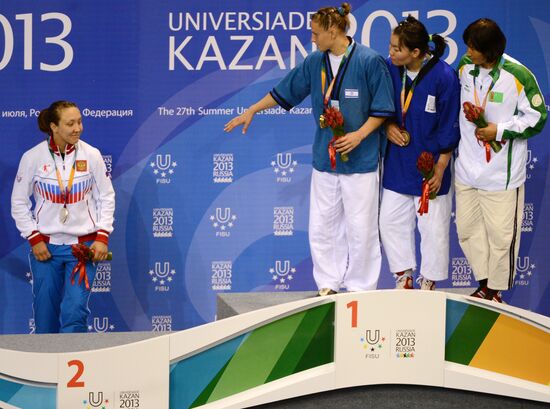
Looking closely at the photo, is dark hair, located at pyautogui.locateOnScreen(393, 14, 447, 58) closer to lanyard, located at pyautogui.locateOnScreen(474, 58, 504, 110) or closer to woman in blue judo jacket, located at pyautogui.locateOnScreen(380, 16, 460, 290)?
woman in blue judo jacket, located at pyautogui.locateOnScreen(380, 16, 460, 290)

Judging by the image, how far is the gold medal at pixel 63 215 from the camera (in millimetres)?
6930

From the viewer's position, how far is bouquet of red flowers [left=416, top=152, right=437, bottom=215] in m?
6.43

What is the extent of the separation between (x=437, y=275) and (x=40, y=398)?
262 centimetres

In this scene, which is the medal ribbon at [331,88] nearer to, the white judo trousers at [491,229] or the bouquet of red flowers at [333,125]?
the bouquet of red flowers at [333,125]

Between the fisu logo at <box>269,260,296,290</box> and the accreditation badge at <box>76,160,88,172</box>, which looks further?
the fisu logo at <box>269,260,296,290</box>

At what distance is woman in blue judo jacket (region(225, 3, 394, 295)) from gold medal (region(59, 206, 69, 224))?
1.11m

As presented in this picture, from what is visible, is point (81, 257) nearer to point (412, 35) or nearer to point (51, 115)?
point (51, 115)

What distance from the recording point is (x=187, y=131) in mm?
7664

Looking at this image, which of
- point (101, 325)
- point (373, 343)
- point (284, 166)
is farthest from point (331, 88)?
point (101, 325)

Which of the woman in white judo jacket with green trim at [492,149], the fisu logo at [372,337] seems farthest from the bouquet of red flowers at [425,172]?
the fisu logo at [372,337]

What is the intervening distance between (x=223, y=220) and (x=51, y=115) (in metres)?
1.49

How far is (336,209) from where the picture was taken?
21.7 ft

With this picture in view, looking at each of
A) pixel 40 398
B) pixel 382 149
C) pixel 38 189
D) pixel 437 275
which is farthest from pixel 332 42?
pixel 40 398

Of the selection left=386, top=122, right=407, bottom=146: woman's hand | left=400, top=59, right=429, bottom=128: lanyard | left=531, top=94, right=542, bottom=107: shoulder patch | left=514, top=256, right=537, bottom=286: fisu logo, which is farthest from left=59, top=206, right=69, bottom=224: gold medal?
left=514, top=256, right=537, bottom=286: fisu logo
